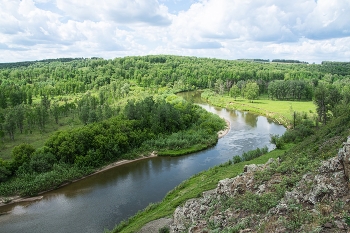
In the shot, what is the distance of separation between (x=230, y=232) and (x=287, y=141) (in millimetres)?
47236

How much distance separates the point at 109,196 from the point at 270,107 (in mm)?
79331

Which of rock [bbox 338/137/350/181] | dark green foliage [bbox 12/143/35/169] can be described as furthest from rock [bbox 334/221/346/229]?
dark green foliage [bbox 12/143/35/169]

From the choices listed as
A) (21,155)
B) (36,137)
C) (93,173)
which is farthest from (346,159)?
(36,137)

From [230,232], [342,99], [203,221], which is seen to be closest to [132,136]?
[203,221]

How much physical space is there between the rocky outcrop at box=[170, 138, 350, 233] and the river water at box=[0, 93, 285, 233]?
591 inches

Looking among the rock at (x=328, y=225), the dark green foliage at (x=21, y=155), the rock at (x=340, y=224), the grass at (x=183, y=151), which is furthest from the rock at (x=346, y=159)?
the dark green foliage at (x=21, y=155)

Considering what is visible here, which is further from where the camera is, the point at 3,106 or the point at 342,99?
the point at 3,106

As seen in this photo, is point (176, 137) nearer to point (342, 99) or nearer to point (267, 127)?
point (267, 127)

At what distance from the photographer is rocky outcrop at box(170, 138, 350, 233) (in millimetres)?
15984

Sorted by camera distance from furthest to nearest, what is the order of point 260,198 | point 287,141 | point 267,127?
point 267,127 < point 287,141 < point 260,198

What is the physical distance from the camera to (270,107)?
347 feet

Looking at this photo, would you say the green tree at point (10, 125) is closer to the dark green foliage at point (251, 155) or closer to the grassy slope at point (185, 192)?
the grassy slope at point (185, 192)

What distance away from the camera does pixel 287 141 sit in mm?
60812

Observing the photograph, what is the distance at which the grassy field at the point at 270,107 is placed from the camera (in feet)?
294
